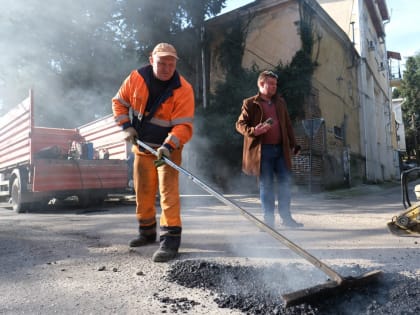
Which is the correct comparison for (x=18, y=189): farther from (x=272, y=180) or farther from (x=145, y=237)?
(x=272, y=180)

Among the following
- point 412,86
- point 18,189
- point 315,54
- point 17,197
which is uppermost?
point 412,86

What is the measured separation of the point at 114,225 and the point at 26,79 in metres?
7.70

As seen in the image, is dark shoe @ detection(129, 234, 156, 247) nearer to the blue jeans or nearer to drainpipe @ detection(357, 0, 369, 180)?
the blue jeans

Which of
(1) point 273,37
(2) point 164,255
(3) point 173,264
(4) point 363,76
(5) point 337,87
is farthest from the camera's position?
(4) point 363,76

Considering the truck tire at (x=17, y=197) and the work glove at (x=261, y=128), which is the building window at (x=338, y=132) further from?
the truck tire at (x=17, y=197)

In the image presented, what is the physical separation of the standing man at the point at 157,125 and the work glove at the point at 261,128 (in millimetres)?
856

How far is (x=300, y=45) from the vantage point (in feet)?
34.7

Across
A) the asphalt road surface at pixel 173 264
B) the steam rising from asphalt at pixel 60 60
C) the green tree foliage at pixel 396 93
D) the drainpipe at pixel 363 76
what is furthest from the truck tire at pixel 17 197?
the green tree foliage at pixel 396 93

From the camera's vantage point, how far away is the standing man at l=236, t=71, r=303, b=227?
12.3ft

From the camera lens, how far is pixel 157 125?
9.85 ft

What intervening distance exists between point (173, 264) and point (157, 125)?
115cm

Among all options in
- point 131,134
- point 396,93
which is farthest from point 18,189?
point 396,93

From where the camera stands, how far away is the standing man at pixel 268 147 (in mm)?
3760

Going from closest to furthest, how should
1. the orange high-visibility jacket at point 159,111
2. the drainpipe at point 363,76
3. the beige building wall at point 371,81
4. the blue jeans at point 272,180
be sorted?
the orange high-visibility jacket at point 159,111, the blue jeans at point 272,180, the drainpipe at point 363,76, the beige building wall at point 371,81
